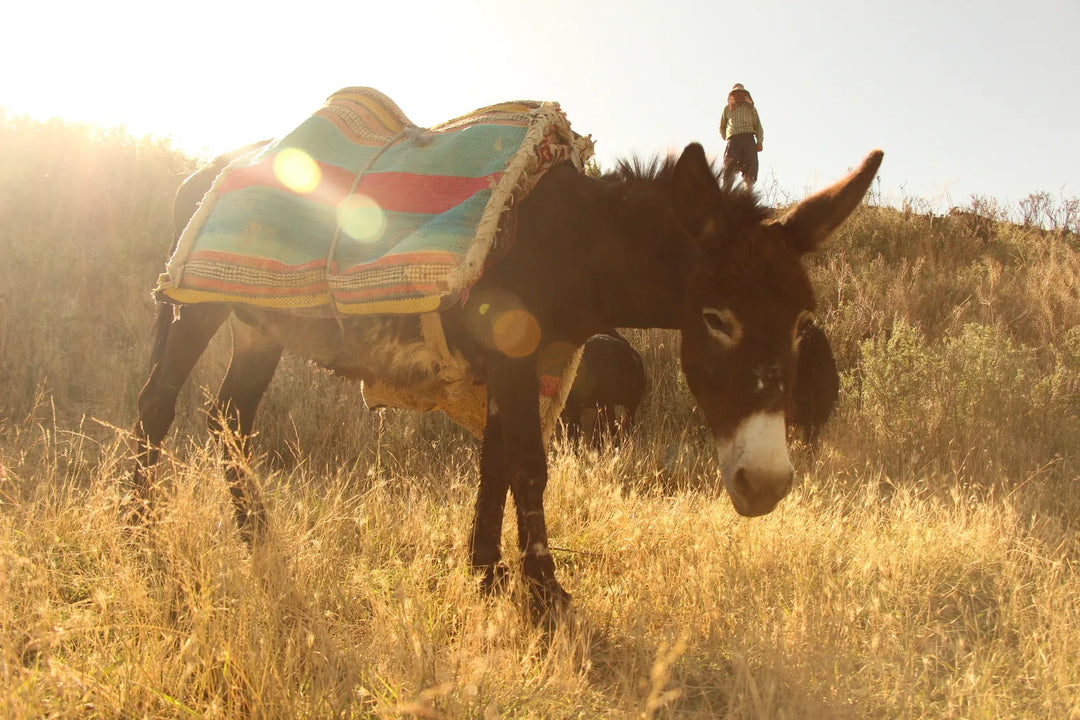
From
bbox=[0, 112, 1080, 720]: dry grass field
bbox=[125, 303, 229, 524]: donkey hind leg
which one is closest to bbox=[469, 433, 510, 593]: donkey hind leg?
bbox=[0, 112, 1080, 720]: dry grass field

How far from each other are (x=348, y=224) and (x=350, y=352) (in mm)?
536

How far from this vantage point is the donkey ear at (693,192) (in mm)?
2098

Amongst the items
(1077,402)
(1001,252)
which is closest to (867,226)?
(1001,252)

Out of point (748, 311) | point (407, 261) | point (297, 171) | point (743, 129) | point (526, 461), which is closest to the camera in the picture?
point (748, 311)

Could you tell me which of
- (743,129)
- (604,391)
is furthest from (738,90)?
(604,391)

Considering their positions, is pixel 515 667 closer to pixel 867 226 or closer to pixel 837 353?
pixel 837 353

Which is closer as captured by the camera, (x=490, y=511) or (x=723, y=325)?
(x=723, y=325)

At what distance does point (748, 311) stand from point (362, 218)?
1563 millimetres

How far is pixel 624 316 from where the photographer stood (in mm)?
2469

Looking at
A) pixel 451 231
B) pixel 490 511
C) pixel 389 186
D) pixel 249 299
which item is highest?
pixel 389 186

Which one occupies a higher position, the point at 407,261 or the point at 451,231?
the point at 451,231

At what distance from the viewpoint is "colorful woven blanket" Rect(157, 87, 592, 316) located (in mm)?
2320

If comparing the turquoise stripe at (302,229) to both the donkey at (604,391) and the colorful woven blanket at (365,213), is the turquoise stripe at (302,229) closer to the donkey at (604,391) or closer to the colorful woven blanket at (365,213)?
the colorful woven blanket at (365,213)

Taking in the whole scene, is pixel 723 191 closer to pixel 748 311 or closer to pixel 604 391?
pixel 748 311
